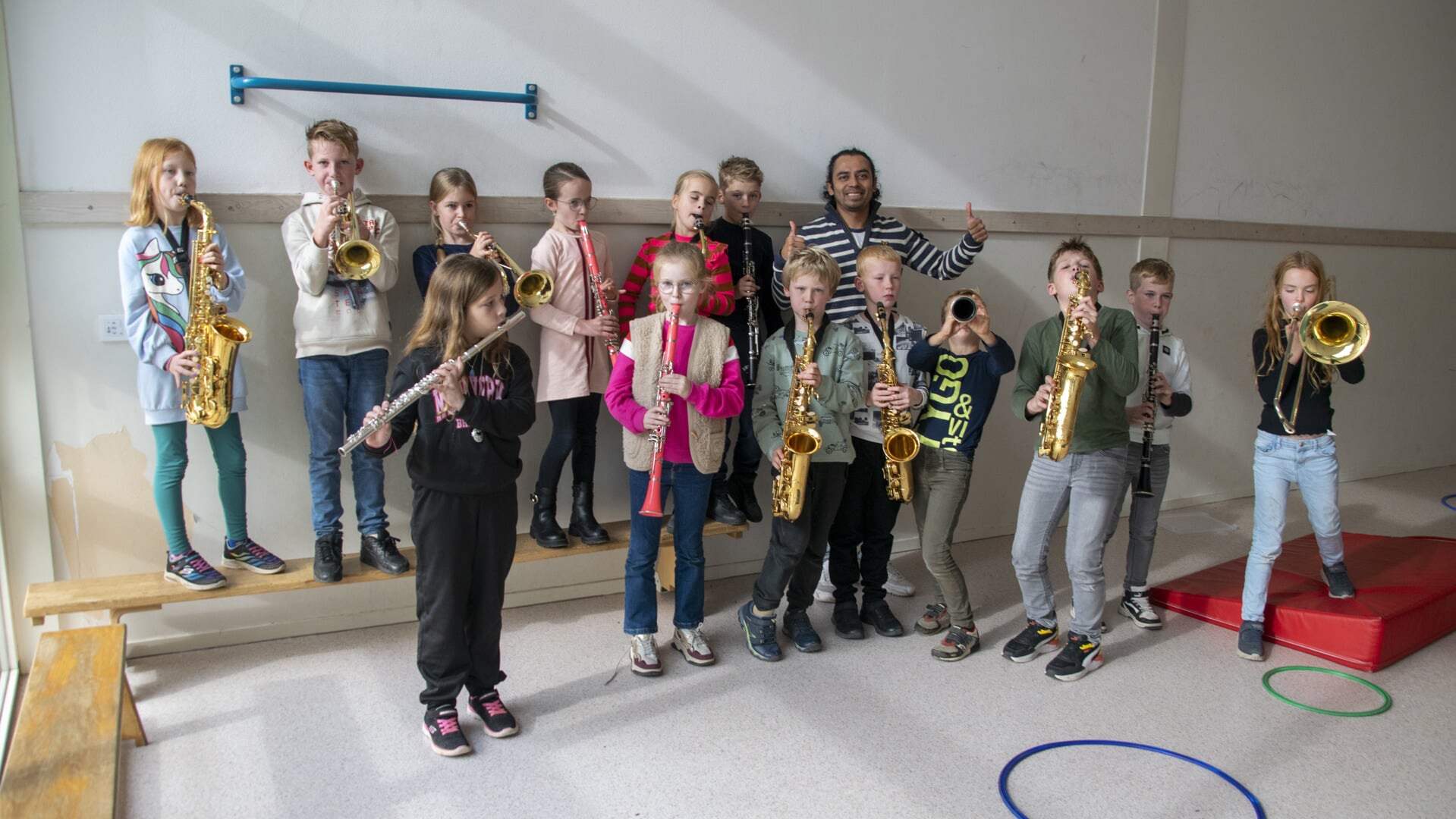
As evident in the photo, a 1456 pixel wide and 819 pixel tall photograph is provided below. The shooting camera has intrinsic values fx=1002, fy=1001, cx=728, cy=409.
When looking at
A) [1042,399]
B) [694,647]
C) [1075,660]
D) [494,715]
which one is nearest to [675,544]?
[694,647]

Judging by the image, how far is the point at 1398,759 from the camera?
8.80ft

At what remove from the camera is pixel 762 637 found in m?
3.25

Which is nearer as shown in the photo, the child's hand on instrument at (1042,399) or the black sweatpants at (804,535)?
the child's hand on instrument at (1042,399)

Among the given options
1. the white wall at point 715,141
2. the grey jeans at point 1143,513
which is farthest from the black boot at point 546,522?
the grey jeans at point 1143,513

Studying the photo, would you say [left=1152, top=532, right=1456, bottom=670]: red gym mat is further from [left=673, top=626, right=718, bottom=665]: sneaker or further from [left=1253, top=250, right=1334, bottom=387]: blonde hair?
[left=673, top=626, right=718, bottom=665]: sneaker

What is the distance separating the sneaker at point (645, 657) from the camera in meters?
3.08

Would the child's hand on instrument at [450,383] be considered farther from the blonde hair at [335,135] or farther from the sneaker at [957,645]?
the sneaker at [957,645]

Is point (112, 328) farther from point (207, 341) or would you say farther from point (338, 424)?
point (338, 424)

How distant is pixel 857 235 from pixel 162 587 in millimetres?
2527

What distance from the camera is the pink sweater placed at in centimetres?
292

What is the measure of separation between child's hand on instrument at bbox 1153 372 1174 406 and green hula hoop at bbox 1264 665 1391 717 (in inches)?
36.6

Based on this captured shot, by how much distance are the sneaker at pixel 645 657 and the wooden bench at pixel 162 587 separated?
1.38ft

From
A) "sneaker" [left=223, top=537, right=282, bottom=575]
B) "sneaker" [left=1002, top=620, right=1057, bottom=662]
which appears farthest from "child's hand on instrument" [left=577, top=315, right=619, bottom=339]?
"sneaker" [left=1002, top=620, right=1057, bottom=662]

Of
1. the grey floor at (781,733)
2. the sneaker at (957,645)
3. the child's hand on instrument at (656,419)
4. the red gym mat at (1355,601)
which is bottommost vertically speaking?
the grey floor at (781,733)
